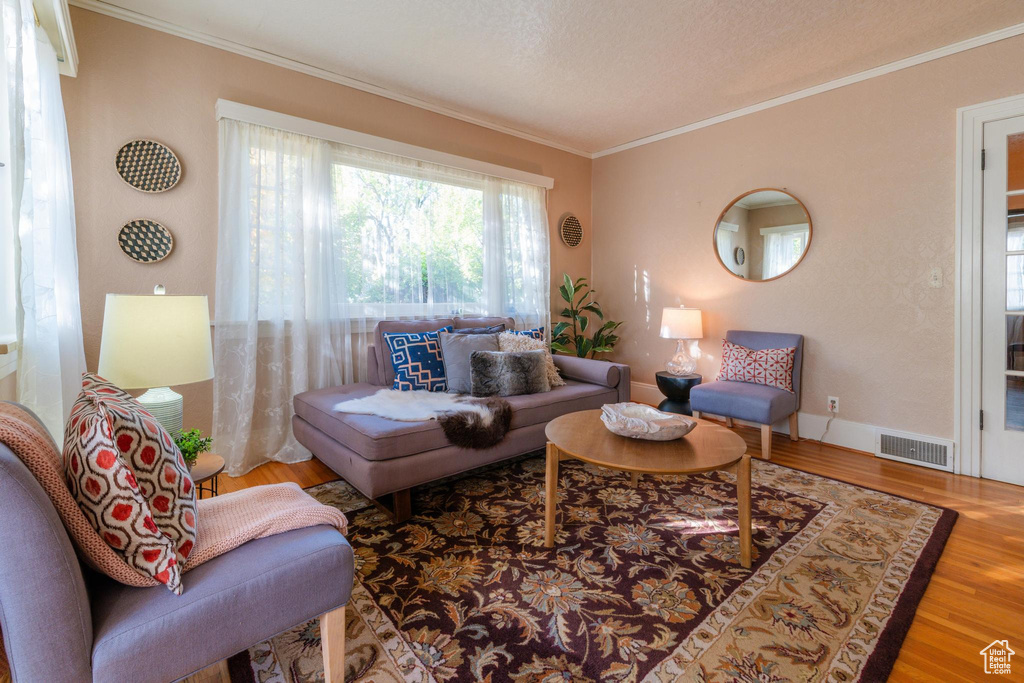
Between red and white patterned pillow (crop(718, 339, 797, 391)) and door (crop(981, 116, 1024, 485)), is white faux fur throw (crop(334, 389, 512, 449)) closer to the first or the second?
red and white patterned pillow (crop(718, 339, 797, 391))

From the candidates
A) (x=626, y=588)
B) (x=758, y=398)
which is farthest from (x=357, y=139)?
(x=758, y=398)

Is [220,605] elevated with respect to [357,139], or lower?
lower

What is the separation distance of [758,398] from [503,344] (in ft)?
5.75

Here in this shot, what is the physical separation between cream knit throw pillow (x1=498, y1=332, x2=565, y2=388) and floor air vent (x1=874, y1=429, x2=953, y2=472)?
2201mm

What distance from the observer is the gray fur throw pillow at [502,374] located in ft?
9.51

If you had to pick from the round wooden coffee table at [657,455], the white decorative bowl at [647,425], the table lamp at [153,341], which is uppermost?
the table lamp at [153,341]

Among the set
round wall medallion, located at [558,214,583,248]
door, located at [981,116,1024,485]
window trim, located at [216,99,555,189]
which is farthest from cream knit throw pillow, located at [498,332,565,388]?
door, located at [981,116,1024,485]

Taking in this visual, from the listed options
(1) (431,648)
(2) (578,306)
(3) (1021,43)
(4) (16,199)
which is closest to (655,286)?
(2) (578,306)

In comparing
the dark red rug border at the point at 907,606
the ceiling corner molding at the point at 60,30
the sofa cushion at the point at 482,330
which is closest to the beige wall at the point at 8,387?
the ceiling corner molding at the point at 60,30

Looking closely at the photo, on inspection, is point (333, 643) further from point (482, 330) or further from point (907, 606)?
point (482, 330)

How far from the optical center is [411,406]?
2498 mm

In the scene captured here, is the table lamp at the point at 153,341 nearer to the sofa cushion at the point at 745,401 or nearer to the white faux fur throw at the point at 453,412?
the white faux fur throw at the point at 453,412

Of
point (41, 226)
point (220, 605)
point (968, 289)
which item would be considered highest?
point (41, 226)

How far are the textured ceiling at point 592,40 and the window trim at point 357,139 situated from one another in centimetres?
41
